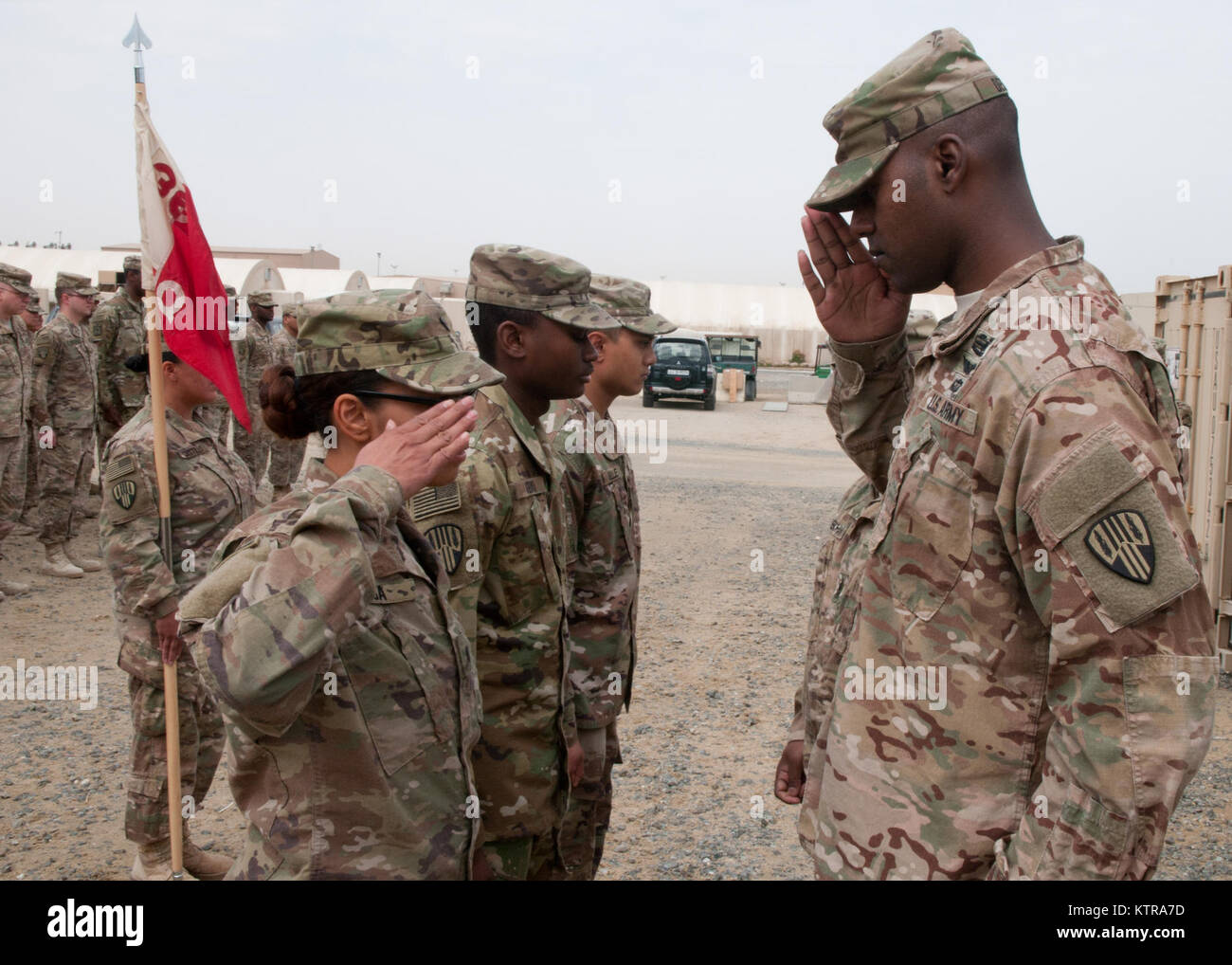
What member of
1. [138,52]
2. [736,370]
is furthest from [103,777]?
[736,370]

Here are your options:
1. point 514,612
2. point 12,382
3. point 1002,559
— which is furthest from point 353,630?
point 12,382

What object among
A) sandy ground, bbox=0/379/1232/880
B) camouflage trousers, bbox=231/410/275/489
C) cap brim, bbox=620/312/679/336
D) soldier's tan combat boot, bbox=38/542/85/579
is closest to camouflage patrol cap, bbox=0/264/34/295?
soldier's tan combat boot, bbox=38/542/85/579

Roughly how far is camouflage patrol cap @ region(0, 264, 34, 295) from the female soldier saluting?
774 cm

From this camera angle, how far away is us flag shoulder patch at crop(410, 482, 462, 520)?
2.54 m

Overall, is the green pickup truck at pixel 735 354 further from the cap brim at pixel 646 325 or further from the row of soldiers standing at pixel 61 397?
the cap brim at pixel 646 325

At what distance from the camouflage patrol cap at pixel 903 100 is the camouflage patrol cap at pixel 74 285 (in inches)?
369

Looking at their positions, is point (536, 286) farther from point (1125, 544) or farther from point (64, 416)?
point (64, 416)

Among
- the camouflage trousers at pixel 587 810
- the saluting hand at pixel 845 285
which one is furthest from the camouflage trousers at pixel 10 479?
the saluting hand at pixel 845 285

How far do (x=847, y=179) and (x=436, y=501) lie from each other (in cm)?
133

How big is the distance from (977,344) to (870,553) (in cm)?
44

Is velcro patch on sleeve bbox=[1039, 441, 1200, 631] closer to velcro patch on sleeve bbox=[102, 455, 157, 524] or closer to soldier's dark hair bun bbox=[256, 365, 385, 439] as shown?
soldier's dark hair bun bbox=[256, 365, 385, 439]

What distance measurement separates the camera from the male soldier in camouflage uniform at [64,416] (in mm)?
8406

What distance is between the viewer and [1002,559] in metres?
1.60

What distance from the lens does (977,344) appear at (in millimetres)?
1670
